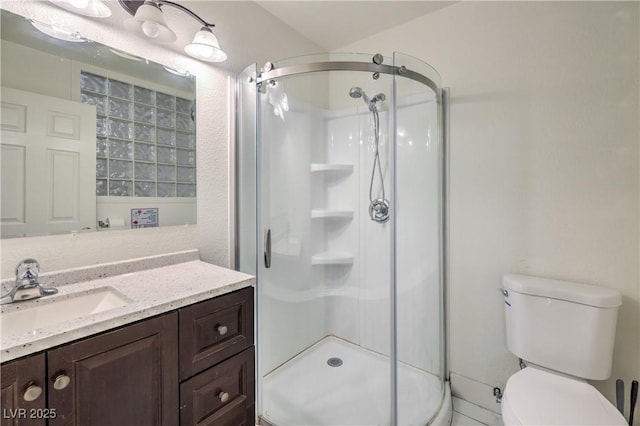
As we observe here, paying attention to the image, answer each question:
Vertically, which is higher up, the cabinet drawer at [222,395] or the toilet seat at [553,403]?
the cabinet drawer at [222,395]

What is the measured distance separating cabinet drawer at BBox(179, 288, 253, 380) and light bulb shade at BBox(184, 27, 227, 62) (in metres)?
1.15

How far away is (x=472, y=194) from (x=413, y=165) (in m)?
0.40

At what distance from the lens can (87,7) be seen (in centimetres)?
112

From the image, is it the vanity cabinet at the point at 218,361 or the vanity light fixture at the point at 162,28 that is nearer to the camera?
the vanity cabinet at the point at 218,361

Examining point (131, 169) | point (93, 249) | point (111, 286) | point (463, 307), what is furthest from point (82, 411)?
point (463, 307)

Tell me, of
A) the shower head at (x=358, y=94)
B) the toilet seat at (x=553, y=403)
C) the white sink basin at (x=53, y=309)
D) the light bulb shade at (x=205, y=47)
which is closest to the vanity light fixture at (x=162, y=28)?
the light bulb shade at (x=205, y=47)

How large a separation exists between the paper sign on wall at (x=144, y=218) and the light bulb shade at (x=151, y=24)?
77 cm

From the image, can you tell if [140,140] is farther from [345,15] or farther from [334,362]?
[334,362]

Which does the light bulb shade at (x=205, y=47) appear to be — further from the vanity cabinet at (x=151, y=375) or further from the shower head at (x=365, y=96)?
the vanity cabinet at (x=151, y=375)

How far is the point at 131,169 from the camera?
130cm

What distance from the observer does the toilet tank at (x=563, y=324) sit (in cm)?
130

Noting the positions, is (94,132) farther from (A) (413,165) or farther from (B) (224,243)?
(A) (413,165)

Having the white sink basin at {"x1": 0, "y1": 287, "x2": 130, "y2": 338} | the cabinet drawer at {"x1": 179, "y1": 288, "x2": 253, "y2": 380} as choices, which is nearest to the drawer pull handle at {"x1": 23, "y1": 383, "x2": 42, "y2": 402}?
the white sink basin at {"x1": 0, "y1": 287, "x2": 130, "y2": 338}

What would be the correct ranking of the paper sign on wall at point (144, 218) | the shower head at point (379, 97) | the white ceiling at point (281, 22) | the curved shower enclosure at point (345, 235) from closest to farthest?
the paper sign on wall at point (144, 218), the white ceiling at point (281, 22), the curved shower enclosure at point (345, 235), the shower head at point (379, 97)
